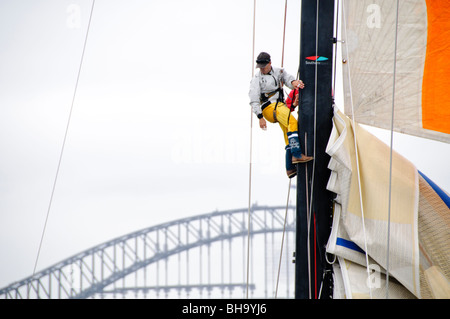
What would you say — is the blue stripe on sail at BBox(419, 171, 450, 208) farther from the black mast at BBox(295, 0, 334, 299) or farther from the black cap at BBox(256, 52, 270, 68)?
the black cap at BBox(256, 52, 270, 68)

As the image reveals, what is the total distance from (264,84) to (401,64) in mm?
685

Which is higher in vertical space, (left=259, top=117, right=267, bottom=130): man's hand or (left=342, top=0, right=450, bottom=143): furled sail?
(left=342, top=0, right=450, bottom=143): furled sail

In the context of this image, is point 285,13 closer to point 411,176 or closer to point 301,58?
point 301,58

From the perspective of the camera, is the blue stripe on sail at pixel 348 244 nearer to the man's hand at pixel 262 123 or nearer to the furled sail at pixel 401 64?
the furled sail at pixel 401 64

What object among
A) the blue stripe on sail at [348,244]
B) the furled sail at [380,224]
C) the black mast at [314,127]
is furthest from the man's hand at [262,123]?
the blue stripe on sail at [348,244]

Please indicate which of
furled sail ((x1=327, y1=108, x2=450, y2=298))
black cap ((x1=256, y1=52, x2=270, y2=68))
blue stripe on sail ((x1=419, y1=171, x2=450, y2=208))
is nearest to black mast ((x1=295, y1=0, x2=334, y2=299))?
furled sail ((x1=327, y1=108, x2=450, y2=298))

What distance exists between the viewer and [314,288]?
10.6 feet

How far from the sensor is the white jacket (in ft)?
11.5

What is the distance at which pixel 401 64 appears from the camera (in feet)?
11.0

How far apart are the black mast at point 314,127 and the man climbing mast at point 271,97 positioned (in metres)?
0.15

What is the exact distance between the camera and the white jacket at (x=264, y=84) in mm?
3512

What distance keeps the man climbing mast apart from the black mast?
0.15 meters

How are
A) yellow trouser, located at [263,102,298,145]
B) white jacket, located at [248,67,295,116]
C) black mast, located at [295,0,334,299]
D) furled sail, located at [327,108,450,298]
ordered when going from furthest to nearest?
white jacket, located at [248,67,295,116], yellow trouser, located at [263,102,298,145], black mast, located at [295,0,334,299], furled sail, located at [327,108,450,298]
